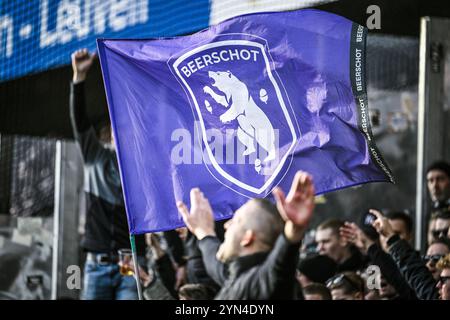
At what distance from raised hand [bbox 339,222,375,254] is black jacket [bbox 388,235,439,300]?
602 millimetres

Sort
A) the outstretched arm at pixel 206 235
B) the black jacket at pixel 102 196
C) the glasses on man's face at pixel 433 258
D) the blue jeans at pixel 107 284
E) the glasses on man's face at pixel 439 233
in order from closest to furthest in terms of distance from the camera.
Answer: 1. the outstretched arm at pixel 206 235
2. the glasses on man's face at pixel 433 258
3. the glasses on man's face at pixel 439 233
4. the blue jeans at pixel 107 284
5. the black jacket at pixel 102 196

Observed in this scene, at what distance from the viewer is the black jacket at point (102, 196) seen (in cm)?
727

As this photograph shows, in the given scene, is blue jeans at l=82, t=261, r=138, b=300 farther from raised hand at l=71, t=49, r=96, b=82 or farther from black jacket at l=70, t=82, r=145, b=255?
raised hand at l=71, t=49, r=96, b=82

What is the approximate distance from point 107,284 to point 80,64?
1.55 metres

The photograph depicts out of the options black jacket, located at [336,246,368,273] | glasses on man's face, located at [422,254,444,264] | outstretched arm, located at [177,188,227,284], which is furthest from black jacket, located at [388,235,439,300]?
outstretched arm, located at [177,188,227,284]

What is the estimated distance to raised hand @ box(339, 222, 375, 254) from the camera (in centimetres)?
618

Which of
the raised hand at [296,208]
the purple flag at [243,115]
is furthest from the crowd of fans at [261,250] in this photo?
the purple flag at [243,115]

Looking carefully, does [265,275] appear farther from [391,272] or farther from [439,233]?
[439,233]

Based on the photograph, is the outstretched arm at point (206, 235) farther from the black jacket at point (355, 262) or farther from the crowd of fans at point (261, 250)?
the black jacket at point (355, 262)

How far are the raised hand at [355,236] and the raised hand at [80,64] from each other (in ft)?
7.05

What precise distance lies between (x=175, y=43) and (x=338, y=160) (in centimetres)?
103

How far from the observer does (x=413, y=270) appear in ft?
17.7

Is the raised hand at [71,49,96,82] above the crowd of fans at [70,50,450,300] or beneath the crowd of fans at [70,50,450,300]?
above

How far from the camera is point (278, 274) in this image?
3750 millimetres
